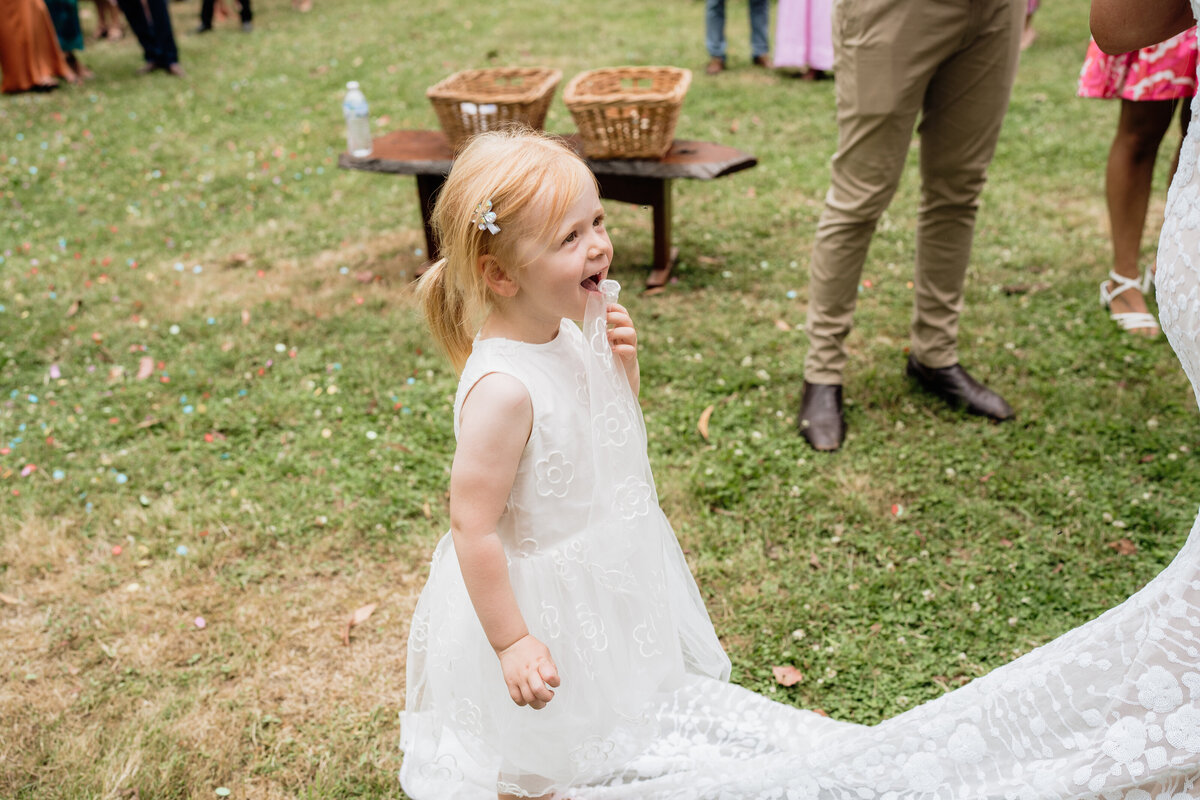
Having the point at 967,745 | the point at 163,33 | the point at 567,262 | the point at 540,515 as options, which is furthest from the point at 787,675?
the point at 163,33

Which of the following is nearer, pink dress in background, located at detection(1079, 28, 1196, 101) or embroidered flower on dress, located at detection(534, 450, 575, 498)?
embroidered flower on dress, located at detection(534, 450, 575, 498)

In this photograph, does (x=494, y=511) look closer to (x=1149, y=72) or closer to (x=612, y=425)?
(x=612, y=425)

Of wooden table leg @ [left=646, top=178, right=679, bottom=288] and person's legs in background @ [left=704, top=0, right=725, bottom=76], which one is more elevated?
person's legs in background @ [left=704, top=0, right=725, bottom=76]

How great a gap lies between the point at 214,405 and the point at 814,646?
8.74 ft

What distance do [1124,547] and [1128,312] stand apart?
160cm

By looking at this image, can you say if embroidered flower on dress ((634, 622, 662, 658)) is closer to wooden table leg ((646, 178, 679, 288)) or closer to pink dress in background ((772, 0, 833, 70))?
wooden table leg ((646, 178, 679, 288))

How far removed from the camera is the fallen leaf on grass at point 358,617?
2641mm

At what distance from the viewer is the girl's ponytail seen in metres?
1.80

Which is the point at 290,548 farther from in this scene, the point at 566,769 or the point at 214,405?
the point at 566,769

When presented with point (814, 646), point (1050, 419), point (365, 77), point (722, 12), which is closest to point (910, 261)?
point (1050, 419)

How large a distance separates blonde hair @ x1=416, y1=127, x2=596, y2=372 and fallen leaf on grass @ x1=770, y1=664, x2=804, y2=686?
1314 mm

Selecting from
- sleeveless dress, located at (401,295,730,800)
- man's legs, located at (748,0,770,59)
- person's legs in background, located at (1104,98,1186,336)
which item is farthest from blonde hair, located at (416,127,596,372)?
man's legs, located at (748,0,770,59)

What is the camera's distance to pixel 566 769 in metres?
1.90

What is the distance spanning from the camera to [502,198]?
155 centimetres
